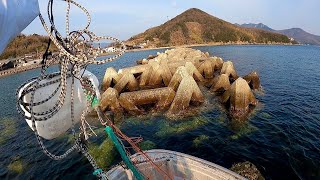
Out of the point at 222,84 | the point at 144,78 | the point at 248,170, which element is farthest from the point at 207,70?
the point at 248,170

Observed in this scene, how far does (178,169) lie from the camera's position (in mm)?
9672

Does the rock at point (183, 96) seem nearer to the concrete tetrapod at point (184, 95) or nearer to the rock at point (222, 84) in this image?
the concrete tetrapod at point (184, 95)

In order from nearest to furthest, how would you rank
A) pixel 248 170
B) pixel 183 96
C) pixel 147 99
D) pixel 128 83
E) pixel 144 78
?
pixel 248 170 → pixel 183 96 → pixel 147 99 → pixel 128 83 → pixel 144 78

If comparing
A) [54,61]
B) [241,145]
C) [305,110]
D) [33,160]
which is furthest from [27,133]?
[305,110]

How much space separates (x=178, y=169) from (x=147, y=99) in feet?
36.5

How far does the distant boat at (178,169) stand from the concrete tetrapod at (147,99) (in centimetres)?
976

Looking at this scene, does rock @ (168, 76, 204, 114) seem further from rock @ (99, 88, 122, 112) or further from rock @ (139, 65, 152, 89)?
rock @ (139, 65, 152, 89)

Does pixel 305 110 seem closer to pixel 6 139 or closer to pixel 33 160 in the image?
pixel 33 160

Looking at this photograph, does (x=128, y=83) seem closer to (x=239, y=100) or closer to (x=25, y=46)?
(x=239, y=100)

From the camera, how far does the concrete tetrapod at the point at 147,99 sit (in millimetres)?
19766

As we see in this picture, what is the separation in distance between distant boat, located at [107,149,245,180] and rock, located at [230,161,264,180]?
2.41 metres

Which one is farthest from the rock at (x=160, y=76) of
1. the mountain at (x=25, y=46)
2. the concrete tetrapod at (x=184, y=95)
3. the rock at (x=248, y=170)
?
the mountain at (x=25, y=46)

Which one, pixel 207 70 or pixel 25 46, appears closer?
pixel 207 70

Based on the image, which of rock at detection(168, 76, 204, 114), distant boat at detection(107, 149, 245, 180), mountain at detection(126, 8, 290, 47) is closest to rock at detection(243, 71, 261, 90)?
rock at detection(168, 76, 204, 114)
